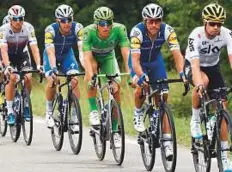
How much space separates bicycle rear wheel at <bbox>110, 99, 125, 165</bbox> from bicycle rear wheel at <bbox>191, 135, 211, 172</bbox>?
1.31 m

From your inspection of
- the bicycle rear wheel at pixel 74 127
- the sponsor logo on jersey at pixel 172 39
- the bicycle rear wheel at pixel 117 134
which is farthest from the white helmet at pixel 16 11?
the sponsor logo on jersey at pixel 172 39

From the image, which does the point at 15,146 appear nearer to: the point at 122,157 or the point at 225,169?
the point at 122,157

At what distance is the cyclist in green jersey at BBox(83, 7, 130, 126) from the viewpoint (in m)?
11.6

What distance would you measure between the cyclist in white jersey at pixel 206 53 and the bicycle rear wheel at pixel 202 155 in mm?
109

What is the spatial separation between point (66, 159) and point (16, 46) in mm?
3010

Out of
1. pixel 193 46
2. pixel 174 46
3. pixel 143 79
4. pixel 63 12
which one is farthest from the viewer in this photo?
pixel 63 12

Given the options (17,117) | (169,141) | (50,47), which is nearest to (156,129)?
(169,141)

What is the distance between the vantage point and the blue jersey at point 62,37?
12745 mm

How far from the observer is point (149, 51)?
10945 mm

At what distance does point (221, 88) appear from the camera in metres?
9.12

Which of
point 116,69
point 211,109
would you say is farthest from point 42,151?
point 211,109

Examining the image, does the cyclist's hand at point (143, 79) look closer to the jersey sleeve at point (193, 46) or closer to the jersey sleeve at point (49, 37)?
the jersey sleeve at point (193, 46)

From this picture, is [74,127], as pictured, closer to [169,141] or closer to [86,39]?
[86,39]

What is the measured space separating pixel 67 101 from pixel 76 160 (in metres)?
1.12
